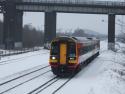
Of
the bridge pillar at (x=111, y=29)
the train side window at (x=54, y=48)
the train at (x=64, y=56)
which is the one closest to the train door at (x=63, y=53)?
the train at (x=64, y=56)

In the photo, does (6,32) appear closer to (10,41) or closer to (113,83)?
(10,41)

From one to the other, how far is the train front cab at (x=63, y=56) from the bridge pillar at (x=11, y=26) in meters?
57.0

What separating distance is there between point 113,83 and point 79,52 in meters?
6.10

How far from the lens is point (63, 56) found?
93.7ft

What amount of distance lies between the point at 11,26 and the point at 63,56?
59301mm

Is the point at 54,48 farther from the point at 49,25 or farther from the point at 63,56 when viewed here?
the point at 49,25

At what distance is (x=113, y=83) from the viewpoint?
24.9 meters

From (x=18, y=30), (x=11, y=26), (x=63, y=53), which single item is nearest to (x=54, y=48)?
(x=63, y=53)

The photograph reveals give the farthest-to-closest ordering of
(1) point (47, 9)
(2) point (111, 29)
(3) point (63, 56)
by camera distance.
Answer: (2) point (111, 29) → (1) point (47, 9) → (3) point (63, 56)

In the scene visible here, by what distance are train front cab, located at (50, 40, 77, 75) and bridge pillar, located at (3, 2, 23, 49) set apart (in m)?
57.0

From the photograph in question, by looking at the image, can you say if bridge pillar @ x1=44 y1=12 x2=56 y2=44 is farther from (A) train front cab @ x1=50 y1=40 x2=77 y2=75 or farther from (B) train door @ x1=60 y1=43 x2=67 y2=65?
(B) train door @ x1=60 y1=43 x2=67 y2=65

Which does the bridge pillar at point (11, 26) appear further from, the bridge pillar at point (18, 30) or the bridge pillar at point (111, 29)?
the bridge pillar at point (111, 29)

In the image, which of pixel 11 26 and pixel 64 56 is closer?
pixel 64 56

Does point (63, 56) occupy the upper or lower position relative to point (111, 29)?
lower
